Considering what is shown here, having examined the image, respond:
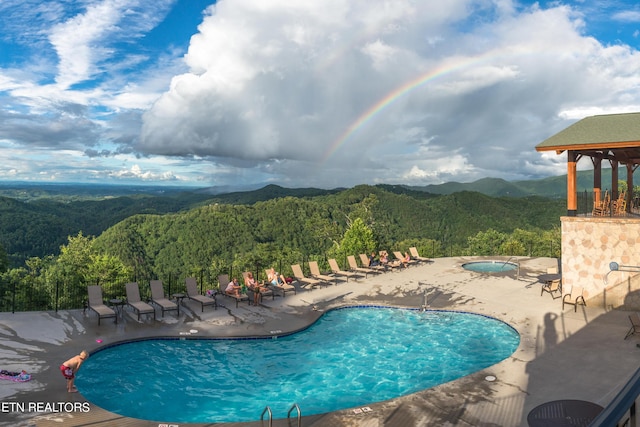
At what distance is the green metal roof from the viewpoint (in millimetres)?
13352

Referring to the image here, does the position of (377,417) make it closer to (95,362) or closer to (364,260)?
(95,362)

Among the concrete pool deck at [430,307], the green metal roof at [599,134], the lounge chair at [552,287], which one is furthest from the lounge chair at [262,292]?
the green metal roof at [599,134]

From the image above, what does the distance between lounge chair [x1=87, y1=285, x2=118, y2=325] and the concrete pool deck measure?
29 cm

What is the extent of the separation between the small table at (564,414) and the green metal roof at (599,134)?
955 cm

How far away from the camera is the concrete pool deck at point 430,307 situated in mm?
7148

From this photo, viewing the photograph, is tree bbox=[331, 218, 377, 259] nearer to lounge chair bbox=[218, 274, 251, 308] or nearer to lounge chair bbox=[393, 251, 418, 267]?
lounge chair bbox=[393, 251, 418, 267]

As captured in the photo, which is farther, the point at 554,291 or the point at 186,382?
the point at 554,291

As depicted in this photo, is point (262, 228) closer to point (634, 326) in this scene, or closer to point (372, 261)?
point (372, 261)

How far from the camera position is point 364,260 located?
67.2 ft

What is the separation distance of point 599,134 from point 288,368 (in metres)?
11.9

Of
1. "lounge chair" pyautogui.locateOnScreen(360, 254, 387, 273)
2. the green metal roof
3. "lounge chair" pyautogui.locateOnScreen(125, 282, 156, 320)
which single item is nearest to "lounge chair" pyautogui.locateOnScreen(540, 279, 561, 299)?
the green metal roof

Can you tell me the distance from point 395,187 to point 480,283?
80085 mm

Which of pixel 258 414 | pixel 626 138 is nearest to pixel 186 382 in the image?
pixel 258 414

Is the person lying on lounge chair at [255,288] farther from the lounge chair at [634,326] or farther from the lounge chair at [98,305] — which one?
the lounge chair at [634,326]
